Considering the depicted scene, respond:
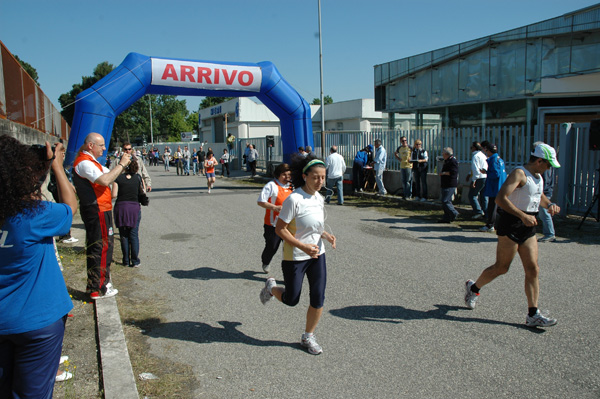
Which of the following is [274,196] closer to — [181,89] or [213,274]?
[213,274]

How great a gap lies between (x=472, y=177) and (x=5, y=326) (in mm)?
9755

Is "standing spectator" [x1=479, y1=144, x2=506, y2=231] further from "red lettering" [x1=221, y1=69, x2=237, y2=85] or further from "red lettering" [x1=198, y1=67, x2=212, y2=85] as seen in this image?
"red lettering" [x1=198, y1=67, x2=212, y2=85]

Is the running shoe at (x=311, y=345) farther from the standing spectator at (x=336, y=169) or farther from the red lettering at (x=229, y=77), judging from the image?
the red lettering at (x=229, y=77)

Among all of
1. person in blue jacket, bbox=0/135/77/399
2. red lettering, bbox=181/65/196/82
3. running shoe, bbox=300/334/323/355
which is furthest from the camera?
red lettering, bbox=181/65/196/82

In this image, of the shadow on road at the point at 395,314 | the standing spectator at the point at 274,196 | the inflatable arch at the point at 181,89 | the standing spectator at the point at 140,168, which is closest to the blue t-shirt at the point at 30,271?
the shadow on road at the point at 395,314

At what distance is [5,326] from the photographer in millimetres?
2307

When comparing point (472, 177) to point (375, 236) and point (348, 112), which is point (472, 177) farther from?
point (348, 112)

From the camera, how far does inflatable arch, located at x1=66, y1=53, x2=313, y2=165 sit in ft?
42.7

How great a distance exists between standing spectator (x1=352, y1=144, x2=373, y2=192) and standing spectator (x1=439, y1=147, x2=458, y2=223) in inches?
203

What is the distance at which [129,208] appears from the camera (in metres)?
6.83

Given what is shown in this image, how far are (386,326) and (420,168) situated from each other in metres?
9.45

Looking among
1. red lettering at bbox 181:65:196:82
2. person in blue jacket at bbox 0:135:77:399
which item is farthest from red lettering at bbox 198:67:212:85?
person in blue jacket at bbox 0:135:77:399

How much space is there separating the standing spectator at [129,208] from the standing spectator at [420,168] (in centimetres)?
864

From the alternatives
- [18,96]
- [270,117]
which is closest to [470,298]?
[18,96]
